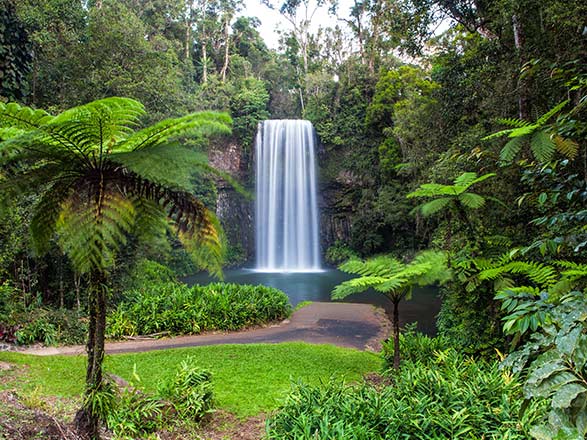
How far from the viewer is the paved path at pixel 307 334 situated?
21.2 feet

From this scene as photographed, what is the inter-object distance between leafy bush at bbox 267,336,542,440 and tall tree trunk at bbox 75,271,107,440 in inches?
46.0

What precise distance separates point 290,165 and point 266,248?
4.67 meters

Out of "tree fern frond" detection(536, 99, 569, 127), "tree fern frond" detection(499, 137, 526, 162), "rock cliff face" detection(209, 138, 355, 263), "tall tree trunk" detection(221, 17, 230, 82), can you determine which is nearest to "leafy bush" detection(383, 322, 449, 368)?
"tree fern frond" detection(499, 137, 526, 162)

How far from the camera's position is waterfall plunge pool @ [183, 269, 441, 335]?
386 inches

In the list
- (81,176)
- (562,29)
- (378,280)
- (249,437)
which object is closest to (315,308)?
(378,280)

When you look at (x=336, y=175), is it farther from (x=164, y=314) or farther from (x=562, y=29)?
(x=562, y=29)

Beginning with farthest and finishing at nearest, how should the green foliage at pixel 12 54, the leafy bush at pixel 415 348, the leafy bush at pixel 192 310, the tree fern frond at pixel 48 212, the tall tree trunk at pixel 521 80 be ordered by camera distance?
the leafy bush at pixel 192 310
the green foliage at pixel 12 54
the tall tree trunk at pixel 521 80
the leafy bush at pixel 415 348
the tree fern frond at pixel 48 212

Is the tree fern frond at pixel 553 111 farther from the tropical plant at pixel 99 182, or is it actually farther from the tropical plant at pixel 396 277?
the tropical plant at pixel 396 277

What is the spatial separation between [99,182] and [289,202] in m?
18.6

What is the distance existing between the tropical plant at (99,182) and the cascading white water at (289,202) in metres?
18.3

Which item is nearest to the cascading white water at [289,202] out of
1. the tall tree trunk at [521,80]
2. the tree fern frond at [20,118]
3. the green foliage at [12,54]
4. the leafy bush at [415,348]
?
the green foliage at [12,54]

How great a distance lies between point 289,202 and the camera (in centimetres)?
2091

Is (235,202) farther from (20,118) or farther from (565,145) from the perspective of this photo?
(565,145)

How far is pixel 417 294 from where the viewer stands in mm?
12648
